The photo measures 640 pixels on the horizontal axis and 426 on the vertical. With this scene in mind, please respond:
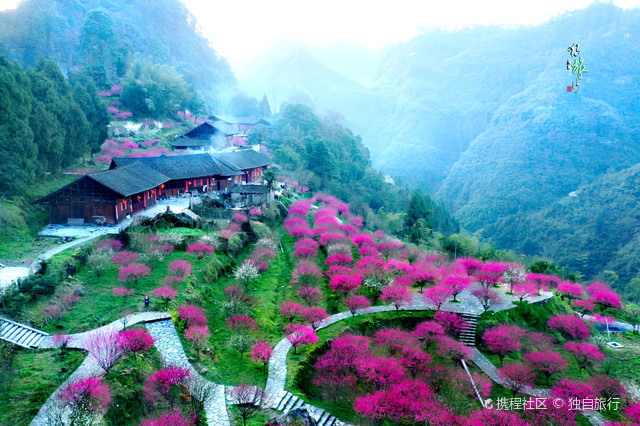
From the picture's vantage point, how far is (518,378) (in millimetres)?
18469

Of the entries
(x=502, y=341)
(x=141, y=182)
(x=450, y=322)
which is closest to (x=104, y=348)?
(x=450, y=322)

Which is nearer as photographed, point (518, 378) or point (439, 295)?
point (518, 378)

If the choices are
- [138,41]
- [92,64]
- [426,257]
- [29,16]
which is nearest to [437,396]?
[426,257]

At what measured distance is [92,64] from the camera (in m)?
71.4

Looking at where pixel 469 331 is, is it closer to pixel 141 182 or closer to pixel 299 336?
pixel 299 336

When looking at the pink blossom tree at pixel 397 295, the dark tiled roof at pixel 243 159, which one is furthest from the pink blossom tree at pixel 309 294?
the dark tiled roof at pixel 243 159

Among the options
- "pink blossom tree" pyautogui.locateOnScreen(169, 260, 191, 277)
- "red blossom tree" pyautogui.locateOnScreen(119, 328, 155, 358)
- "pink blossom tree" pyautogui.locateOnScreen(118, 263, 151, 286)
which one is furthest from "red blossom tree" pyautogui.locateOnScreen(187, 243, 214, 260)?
"red blossom tree" pyautogui.locateOnScreen(119, 328, 155, 358)

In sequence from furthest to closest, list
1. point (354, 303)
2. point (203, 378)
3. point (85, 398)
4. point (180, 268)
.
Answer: point (354, 303) < point (180, 268) < point (203, 378) < point (85, 398)

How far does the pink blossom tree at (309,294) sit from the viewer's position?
24484 millimetres

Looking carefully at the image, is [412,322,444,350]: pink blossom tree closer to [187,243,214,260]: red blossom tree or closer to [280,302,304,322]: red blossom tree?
[280,302,304,322]: red blossom tree

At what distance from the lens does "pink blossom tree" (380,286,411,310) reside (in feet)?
80.3

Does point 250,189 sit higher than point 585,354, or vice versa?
point 250,189

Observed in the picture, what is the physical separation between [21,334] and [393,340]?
56.1ft

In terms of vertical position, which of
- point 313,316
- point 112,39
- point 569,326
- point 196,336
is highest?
point 112,39
